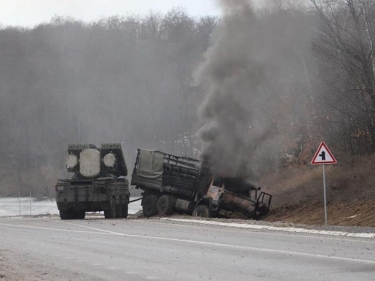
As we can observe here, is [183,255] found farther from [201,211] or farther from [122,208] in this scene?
[122,208]

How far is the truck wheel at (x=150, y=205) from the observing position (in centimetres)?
3516

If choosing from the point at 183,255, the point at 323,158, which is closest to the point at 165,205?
the point at 323,158

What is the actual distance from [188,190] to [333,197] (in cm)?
556

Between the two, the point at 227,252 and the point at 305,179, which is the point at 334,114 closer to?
the point at 305,179

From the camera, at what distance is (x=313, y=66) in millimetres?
47000

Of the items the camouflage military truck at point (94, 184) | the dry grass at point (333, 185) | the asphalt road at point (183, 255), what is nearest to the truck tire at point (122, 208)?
the camouflage military truck at point (94, 184)

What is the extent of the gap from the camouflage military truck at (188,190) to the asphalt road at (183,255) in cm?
738

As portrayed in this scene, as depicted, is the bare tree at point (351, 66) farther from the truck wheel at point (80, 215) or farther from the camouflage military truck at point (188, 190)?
the truck wheel at point (80, 215)

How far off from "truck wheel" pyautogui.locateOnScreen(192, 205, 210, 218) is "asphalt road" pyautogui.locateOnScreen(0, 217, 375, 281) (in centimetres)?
747

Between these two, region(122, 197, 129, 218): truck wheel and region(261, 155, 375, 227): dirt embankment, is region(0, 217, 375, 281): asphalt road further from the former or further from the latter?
region(122, 197, 129, 218): truck wheel

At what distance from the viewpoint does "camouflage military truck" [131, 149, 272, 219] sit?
1291 inches

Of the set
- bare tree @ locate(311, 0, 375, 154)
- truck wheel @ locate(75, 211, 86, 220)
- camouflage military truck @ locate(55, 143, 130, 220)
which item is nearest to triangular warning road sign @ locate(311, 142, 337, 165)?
bare tree @ locate(311, 0, 375, 154)

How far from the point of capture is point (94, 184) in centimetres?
3444

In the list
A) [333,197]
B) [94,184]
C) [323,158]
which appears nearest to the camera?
[323,158]
